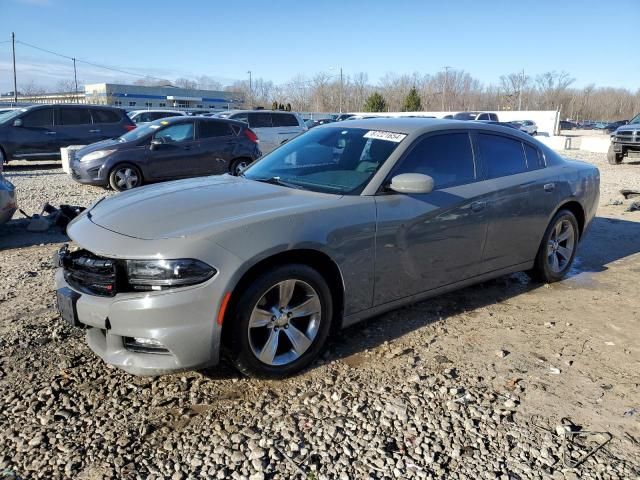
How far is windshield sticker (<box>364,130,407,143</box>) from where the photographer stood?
4.01m

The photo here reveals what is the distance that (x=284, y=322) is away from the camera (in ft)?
10.6

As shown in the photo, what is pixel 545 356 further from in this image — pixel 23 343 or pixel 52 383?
pixel 23 343

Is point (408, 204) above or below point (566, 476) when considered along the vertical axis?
above

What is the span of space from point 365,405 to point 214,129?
9784 millimetres

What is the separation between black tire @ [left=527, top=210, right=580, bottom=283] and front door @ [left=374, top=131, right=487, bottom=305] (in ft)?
3.62

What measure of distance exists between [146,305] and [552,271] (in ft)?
13.6

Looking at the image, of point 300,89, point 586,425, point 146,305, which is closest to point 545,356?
point 586,425

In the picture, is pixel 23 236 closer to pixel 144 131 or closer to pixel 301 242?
pixel 144 131

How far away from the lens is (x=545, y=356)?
3721mm

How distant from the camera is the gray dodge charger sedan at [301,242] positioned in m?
2.85

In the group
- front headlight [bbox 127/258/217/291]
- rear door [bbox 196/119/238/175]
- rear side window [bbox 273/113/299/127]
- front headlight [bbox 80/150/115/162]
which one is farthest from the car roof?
rear side window [bbox 273/113/299/127]

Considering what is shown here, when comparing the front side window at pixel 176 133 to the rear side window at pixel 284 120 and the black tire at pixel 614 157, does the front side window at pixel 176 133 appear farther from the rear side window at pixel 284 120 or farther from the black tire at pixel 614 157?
the black tire at pixel 614 157

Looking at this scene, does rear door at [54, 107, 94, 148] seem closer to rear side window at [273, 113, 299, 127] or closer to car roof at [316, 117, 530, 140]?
rear side window at [273, 113, 299, 127]

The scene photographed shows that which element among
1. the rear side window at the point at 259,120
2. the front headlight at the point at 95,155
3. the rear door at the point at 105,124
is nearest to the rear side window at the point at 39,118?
the rear door at the point at 105,124
